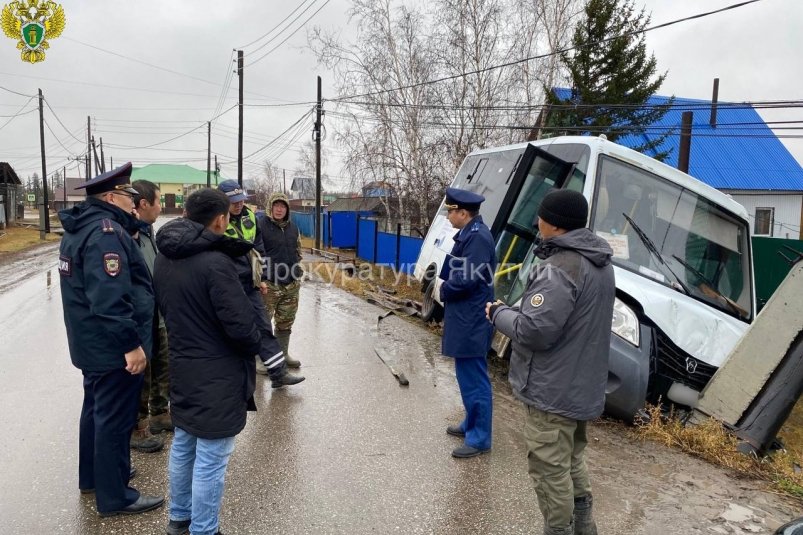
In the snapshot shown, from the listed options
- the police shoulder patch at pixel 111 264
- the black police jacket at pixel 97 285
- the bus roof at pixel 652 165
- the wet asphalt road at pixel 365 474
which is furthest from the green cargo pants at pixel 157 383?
the bus roof at pixel 652 165

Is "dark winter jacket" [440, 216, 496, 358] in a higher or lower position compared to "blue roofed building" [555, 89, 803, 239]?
lower

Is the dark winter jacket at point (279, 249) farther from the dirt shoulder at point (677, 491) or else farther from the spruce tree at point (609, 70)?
the spruce tree at point (609, 70)

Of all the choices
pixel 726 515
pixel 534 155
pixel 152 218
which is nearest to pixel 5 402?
pixel 152 218

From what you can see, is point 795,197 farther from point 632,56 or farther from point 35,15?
point 35,15

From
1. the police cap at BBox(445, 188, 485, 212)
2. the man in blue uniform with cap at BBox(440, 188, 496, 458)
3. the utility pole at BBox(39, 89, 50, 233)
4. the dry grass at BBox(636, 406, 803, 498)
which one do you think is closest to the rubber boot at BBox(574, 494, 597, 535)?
the man in blue uniform with cap at BBox(440, 188, 496, 458)

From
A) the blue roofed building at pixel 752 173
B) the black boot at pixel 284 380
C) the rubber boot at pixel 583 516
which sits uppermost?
the blue roofed building at pixel 752 173

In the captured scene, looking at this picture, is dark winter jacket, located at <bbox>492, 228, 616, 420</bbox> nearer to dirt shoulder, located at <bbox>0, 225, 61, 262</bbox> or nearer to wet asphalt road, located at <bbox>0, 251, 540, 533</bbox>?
wet asphalt road, located at <bbox>0, 251, 540, 533</bbox>

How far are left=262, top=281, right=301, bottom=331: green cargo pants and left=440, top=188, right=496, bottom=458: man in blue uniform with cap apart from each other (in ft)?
7.34

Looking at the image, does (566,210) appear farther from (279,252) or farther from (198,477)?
(279,252)

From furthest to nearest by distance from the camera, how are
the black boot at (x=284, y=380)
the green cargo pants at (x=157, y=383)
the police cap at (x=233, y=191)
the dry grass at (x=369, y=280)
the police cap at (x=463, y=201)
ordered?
the dry grass at (x=369, y=280), the black boot at (x=284, y=380), the police cap at (x=233, y=191), the green cargo pants at (x=157, y=383), the police cap at (x=463, y=201)

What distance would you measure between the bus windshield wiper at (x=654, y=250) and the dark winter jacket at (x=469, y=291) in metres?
1.85

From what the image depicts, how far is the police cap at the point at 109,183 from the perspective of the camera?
3000 millimetres

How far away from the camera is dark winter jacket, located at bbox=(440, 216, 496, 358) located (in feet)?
12.1

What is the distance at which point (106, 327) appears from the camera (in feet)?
9.09
